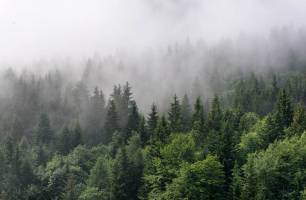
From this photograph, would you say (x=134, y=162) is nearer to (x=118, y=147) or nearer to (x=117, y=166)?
(x=117, y=166)

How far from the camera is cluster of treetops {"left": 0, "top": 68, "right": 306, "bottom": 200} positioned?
78.6 meters

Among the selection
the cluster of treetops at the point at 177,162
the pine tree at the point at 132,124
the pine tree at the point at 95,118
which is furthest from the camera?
the pine tree at the point at 95,118

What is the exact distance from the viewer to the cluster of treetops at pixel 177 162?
78.6 metres

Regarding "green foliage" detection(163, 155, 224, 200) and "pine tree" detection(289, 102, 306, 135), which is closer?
"green foliage" detection(163, 155, 224, 200)

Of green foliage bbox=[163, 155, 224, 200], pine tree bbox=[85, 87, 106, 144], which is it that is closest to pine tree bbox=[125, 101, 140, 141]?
pine tree bbox=[85, 87, 106, 144]

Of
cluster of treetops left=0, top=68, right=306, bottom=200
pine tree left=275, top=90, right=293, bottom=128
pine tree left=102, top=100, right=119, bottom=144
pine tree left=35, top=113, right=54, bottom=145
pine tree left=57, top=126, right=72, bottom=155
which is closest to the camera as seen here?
cluster of treetops left=0, top=68, right=306, bottom=200

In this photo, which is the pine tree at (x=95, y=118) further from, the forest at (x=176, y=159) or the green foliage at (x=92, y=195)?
the green foliage at (x=92, y=195)

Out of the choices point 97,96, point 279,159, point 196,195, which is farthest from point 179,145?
point 97,96

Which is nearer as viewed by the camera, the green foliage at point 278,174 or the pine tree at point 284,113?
the green foliage at point 278,174

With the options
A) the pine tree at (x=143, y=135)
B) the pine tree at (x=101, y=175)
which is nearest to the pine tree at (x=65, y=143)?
the pine tree at (x=143, y=135)

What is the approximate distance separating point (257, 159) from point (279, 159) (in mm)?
3415

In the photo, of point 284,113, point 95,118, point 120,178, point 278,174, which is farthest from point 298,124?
point 95,118

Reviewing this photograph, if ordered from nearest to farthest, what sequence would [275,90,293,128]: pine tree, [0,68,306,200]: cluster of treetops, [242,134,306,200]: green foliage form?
[242,134,306,200]: green foliage → [0,68,306,200]: cluster of treetops → [275,90,293,128]: pine tree

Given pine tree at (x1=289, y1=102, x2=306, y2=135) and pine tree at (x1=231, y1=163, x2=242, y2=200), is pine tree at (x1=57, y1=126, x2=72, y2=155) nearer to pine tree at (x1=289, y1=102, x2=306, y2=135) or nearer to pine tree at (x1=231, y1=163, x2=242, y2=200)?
pine tree at (x1=231, y1=163, x2=242, y2=200)
